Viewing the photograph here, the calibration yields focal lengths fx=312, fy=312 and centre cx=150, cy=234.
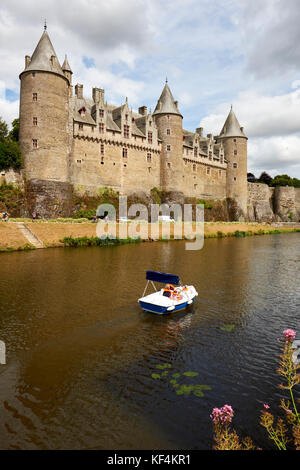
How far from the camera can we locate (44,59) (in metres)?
38.1

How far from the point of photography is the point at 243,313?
1226 cm

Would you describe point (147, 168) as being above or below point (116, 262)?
above

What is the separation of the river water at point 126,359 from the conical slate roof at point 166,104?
41656 millimetres

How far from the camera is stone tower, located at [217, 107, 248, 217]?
2606 inches

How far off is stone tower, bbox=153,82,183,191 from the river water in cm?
3697

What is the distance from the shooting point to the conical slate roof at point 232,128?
66188 millimetres

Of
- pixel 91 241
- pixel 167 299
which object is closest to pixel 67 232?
pixel 91 241

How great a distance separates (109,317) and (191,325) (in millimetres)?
2999

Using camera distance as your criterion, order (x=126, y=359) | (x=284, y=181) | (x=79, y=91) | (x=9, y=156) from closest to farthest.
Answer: (x=126, y=359)
(x=9, y=156)
(x=79, y=91)
(x=284, y=181)

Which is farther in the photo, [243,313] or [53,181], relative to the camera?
[53,181]

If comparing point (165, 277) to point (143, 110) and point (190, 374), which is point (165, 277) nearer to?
point (190, 374)

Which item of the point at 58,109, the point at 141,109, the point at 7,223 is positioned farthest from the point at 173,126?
the point at 7,223

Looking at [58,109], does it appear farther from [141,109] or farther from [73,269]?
[73,269]

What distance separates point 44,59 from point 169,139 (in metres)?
22.2
